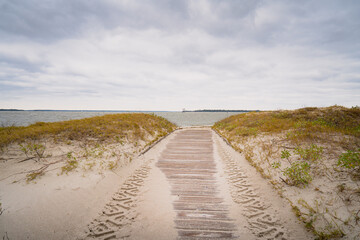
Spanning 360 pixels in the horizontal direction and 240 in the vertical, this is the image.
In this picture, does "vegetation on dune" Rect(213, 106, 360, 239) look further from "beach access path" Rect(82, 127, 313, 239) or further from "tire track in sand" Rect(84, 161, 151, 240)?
"tire track in sand" Rect(84, 161, 151, 240)

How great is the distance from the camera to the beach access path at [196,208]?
138 inches

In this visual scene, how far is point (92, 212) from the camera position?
424 centimetres

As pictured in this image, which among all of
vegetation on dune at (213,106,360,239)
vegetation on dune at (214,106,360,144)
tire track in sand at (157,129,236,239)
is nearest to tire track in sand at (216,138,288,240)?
tire track in sand at (157,129,236,239)

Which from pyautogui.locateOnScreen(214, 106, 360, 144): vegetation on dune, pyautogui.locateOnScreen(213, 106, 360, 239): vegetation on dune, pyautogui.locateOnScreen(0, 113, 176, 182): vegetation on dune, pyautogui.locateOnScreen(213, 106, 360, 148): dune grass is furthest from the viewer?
pyautogui.locateOnScreen(214, 106, 360, 144): vegetation on dune

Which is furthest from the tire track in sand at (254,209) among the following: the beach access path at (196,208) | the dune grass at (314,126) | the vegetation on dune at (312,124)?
the vegetation on dune at (312,124)

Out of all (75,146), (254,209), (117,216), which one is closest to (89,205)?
(117,216)

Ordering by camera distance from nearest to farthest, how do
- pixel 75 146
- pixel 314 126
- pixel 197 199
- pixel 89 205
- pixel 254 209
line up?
pixel 254 209 → pixel 89 205 → pixel 197 199 → pixel 75 146 → pixel 314 126

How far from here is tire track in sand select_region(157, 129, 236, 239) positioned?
3.54 metres

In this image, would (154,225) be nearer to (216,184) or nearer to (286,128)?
(216,184)

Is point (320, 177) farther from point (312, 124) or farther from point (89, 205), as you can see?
point (312, 124)

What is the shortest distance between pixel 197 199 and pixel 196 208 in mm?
414

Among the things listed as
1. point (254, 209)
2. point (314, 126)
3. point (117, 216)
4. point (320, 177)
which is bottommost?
point (117, 216)

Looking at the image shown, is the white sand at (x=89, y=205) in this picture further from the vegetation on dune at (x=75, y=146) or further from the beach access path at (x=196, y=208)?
Answer: the vegetation on dune at (x=75, y=146)

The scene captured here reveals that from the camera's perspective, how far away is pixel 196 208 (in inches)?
168
